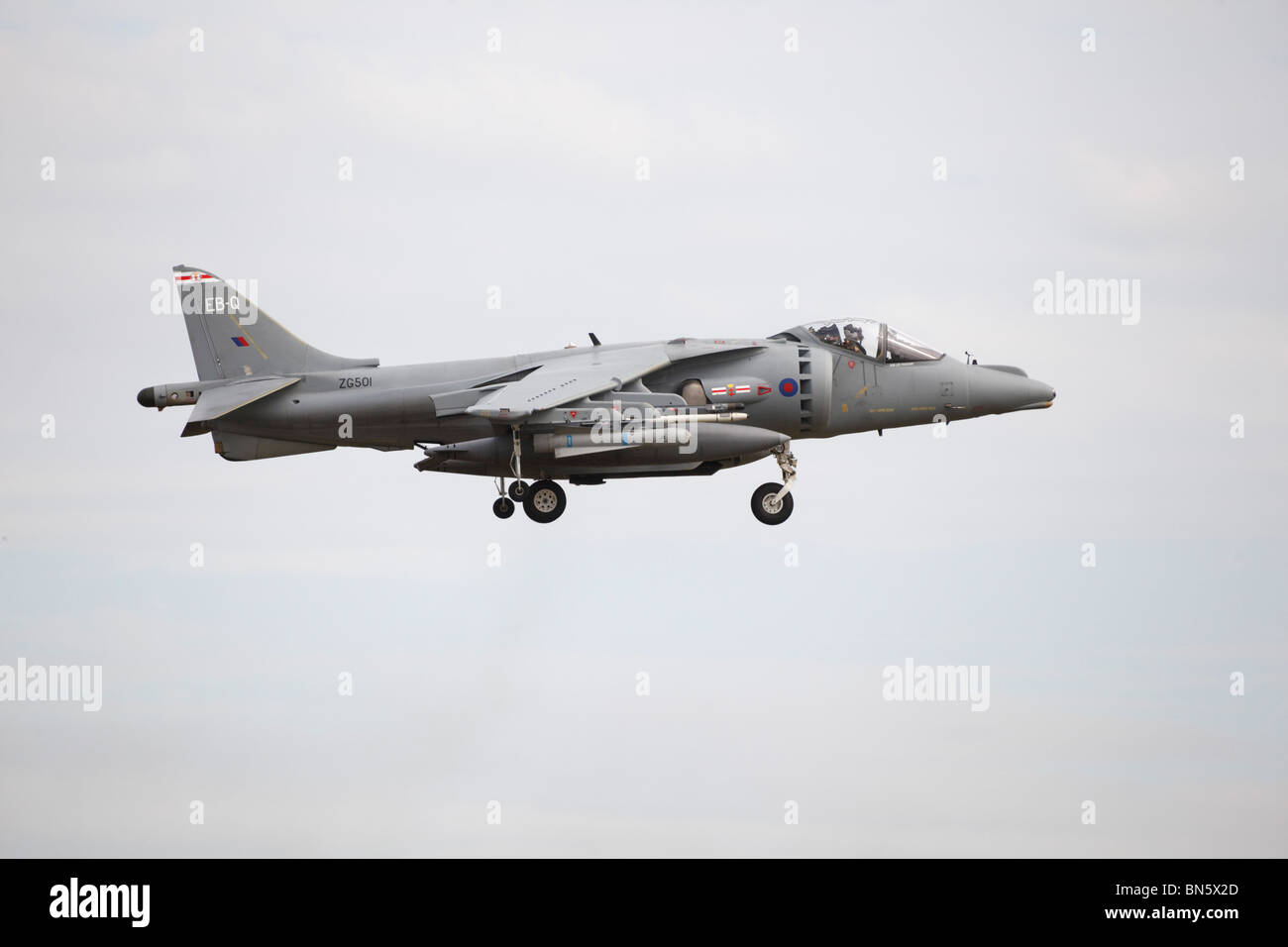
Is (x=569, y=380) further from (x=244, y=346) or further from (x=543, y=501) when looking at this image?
(x=244, y=346)

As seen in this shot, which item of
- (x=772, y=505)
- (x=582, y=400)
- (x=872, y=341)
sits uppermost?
(x=872, y=341)

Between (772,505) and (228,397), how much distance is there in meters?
11.6

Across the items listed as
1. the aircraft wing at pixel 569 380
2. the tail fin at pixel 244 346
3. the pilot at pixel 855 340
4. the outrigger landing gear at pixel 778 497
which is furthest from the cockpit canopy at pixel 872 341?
the tail fin at pixel 244 346

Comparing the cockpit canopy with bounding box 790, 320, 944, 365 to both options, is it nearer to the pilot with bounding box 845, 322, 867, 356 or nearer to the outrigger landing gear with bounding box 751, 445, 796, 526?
the pilot with bounding box 845, 322, 867, 356

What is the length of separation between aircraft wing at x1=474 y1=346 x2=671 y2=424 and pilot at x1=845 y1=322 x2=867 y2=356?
399cm

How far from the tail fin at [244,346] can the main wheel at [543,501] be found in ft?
14.9

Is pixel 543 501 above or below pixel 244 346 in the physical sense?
below

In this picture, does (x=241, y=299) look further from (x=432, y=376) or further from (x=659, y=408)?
(x=659, y=408)

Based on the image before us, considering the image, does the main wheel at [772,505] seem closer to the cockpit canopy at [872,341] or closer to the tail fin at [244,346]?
the cockpit canopy at [872,341]

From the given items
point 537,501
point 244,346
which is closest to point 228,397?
point 244,346

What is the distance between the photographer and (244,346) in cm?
3847

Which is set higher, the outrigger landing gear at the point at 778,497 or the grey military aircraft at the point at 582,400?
the grey military aircraft at the point at 582,400

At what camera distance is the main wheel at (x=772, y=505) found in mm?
37875

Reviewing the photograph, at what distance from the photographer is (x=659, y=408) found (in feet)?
117
